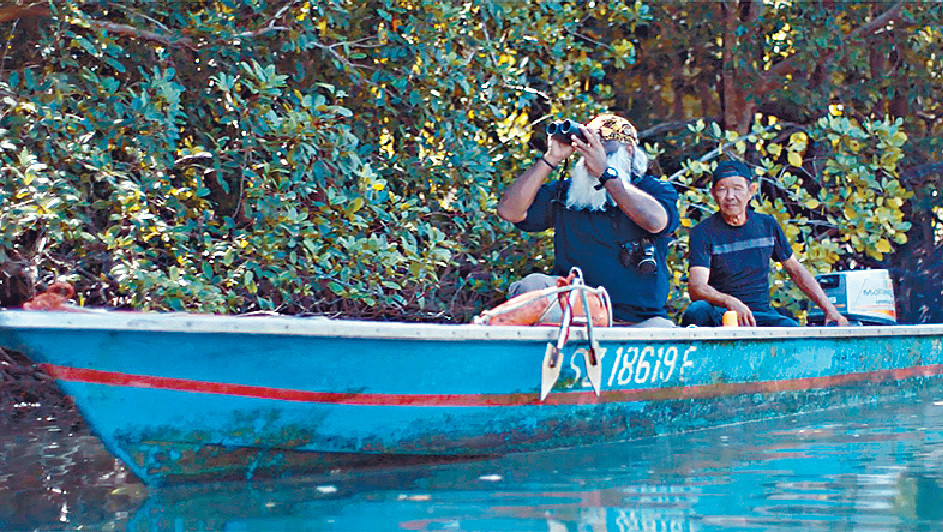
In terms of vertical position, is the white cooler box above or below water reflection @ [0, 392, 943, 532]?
above

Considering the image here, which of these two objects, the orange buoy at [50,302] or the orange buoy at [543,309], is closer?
the orange buoy at [50,302]

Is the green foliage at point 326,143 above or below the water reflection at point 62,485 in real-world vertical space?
above

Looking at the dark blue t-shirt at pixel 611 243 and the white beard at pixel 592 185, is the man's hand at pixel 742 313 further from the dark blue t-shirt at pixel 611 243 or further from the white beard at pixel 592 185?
the white beard at pixel 592 185

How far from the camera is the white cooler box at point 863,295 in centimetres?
711

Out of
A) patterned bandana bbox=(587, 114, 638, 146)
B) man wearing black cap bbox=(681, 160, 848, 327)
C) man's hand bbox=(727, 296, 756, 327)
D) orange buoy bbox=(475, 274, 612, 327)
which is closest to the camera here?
orange buoy bbox=(475, 274, 612, 327)

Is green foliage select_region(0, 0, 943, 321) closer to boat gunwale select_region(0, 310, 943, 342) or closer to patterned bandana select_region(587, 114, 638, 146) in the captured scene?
patterned bandana select_region(587, 114, 638, 146)

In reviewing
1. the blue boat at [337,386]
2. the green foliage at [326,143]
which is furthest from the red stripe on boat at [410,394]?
the green foliage at [326,143]

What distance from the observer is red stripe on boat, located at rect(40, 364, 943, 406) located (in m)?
3.85

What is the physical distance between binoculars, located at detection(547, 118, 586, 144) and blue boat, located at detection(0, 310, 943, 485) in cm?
85

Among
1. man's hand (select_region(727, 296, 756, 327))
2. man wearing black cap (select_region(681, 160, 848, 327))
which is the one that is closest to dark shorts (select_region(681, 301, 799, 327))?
man wearing black cap (select_region(681, 160, 848, 327))

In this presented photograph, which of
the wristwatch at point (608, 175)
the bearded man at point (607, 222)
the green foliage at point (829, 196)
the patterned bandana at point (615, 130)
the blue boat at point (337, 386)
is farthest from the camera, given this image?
the green foliage at point (829, 196)

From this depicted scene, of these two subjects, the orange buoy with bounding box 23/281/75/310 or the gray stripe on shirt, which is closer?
the orange buoy with bounding box 23/281/75/310

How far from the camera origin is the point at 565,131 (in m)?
4.88

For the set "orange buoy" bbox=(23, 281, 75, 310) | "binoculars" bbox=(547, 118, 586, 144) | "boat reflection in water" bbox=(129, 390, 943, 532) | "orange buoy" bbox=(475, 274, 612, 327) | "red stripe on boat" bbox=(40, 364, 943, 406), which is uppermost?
"binoculars" bbox=(547, 118, 586, 144)
